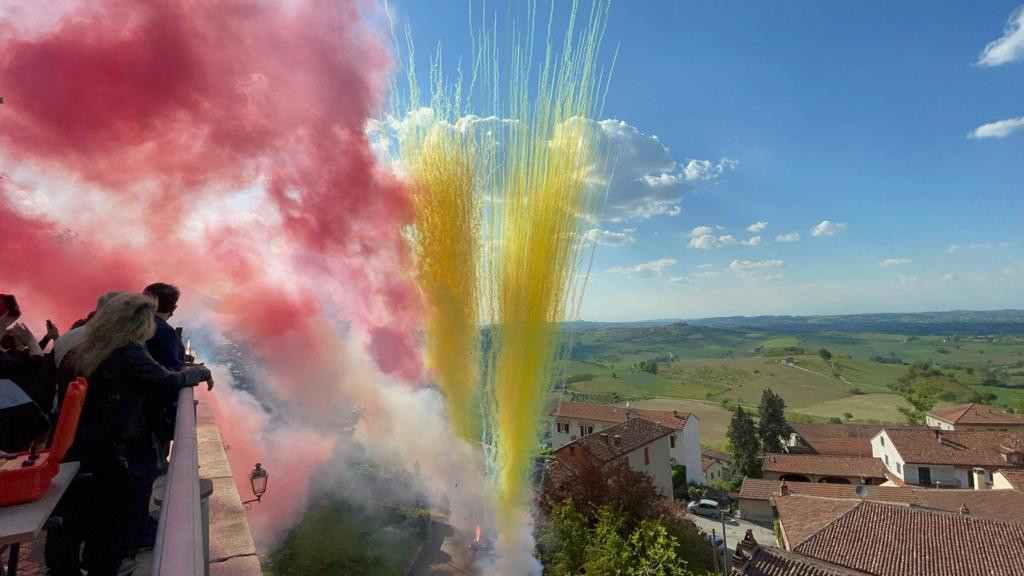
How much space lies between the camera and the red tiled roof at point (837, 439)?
49594 millimetres

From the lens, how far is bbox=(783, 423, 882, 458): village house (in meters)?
49.7

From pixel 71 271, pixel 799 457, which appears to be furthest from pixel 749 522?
pixel 71 271

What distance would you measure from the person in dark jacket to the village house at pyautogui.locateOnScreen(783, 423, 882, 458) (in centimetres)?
5720

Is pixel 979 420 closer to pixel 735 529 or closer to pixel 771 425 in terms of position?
pixel 771 425

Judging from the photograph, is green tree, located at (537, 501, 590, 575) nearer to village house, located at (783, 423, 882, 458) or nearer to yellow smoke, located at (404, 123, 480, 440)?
yellow smoke, located at (404, 123, 480, 440)

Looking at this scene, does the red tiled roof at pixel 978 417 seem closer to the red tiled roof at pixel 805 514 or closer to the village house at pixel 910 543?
the red tiled roof at pixel 805 514

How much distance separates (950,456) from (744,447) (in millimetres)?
16198

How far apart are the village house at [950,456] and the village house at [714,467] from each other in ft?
45.9

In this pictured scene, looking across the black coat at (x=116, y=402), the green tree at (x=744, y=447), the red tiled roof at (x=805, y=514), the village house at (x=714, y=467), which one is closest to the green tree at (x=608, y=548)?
the red tiled roof at (x=805, y=514)

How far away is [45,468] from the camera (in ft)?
6.27

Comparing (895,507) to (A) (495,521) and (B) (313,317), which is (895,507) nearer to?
(A) (495,521)

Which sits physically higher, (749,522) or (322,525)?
(322,525)

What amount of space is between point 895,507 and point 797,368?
112 m

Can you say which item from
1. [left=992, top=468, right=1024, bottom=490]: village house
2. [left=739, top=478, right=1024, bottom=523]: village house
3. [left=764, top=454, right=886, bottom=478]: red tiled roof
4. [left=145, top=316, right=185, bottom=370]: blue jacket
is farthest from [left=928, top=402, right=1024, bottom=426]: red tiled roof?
[left=145, top=316, right=185, bottom=370]: blue jacket
